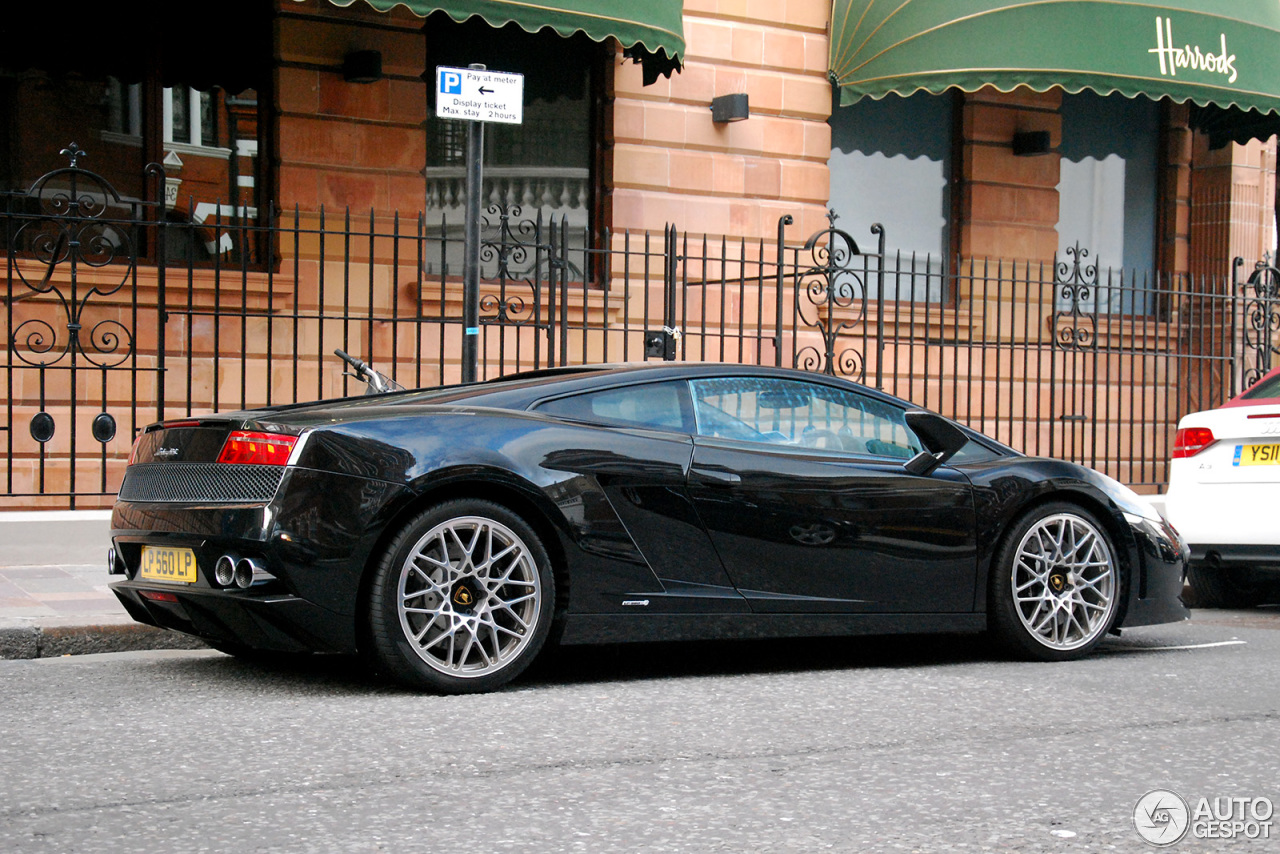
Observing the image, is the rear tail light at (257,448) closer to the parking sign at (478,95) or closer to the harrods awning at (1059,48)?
the parking sign at (478,95)

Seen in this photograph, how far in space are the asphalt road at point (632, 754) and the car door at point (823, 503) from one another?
1.21 ft

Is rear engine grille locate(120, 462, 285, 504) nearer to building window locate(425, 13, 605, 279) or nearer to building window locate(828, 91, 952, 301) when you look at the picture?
building window locate(425, 13, 605, 279)

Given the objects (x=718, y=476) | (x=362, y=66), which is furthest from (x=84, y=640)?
(x=362, y=66)

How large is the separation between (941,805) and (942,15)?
9995mm

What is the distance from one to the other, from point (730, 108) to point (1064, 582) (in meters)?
7.67

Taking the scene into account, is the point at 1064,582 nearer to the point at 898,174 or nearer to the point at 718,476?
the point at 718,476

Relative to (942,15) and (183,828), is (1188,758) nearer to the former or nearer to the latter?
(183,828)

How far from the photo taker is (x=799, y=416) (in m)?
6.09

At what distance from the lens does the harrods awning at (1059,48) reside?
496 inches

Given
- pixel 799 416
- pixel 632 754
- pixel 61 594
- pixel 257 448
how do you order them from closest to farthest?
pixel 632 754, pixel 257 448, pixel 799 416, pixel 61 594

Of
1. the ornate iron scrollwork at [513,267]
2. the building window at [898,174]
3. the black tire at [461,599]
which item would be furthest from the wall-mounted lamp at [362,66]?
the black tire at [461,599]

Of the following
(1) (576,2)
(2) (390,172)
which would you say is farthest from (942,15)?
(2) (390,172)

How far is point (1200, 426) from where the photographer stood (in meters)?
8.43

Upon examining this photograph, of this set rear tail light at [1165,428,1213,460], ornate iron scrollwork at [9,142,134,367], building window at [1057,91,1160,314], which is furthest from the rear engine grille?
building window at [1057,91,1160,314]
